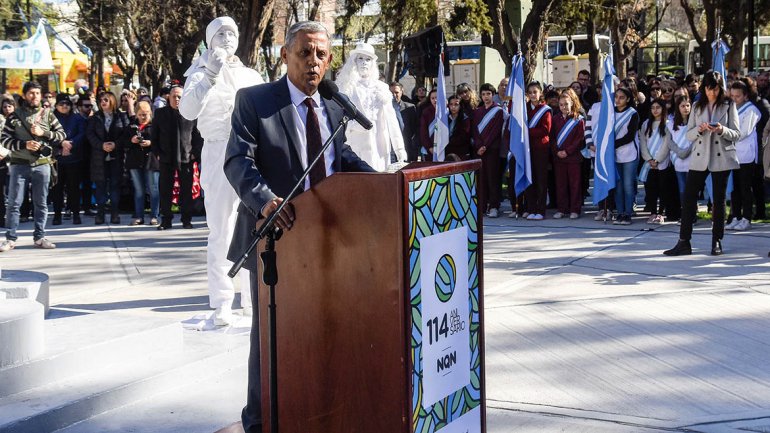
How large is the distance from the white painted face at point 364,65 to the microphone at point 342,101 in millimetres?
6321

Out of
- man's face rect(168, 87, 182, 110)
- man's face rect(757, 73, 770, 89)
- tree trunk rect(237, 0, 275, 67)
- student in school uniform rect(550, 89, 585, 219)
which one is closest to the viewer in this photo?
man's face rect(168, 87, 182, 110)

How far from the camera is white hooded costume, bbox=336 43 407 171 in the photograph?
35.3 ft

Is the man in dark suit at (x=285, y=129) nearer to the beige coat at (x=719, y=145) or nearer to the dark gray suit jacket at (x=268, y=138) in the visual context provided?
the dark gray suit jacket at (x=268, y=138)

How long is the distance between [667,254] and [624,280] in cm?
163

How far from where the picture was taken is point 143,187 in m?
15.7

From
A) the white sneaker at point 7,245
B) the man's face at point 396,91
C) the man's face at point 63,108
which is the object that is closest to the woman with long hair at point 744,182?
the man's face at point 396,91

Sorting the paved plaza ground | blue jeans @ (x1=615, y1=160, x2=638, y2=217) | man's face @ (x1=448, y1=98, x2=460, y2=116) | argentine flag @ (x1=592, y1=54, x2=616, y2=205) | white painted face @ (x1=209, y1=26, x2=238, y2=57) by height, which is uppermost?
white painted face @ (x1=209, y1=26, x2=238, y2=57)

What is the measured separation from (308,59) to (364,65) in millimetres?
6177

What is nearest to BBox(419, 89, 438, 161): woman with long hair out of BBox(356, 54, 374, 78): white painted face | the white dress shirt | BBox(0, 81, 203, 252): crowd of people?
BBox(0, 81, 203, 252): crowd of people

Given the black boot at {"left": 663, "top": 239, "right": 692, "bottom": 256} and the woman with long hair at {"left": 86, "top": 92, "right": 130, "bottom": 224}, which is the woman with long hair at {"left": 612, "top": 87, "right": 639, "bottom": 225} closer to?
the black boot at {"left": 663, "top": 239, "right": 692, "bottom": 256}

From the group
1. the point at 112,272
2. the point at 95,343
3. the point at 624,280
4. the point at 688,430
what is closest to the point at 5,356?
the point at 95,343

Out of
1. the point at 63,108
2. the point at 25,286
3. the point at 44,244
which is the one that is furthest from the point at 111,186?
the point at 25,286

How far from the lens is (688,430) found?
18.1 feet

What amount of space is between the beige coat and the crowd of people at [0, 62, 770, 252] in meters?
1.11
